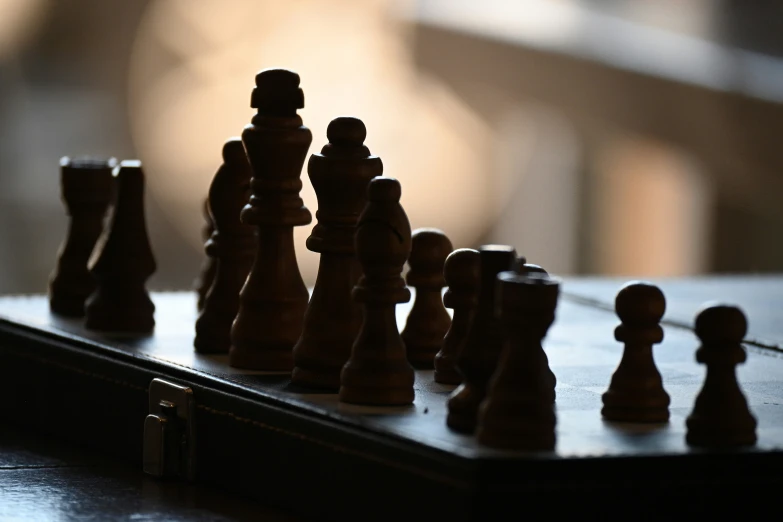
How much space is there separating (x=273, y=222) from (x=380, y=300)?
0.63 feet

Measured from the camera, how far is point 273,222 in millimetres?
1179

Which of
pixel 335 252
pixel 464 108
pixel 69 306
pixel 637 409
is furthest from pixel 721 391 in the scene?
pixel 464 108

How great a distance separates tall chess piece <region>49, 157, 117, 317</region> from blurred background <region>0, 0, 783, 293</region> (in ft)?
10.8

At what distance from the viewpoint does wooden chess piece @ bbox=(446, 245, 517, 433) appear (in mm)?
939

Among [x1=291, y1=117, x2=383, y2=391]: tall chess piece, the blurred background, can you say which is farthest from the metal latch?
the blurred background

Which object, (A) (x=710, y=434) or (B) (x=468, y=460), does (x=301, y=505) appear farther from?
(A) (x=710, y=434)

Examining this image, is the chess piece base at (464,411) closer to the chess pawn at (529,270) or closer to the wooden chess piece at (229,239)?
the chess pawn at (529,270)

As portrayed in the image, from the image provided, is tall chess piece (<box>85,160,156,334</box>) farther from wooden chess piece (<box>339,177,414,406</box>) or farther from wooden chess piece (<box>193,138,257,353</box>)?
wooden chess piece (<box>339,177,414,406</box>)

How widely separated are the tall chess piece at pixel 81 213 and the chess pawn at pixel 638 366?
29.8 inches

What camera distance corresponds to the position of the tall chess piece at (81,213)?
156 centimetres

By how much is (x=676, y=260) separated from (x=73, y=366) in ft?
13.6

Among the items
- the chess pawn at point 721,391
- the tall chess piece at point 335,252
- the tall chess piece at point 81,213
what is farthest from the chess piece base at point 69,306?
the chess pawn at point 721,391

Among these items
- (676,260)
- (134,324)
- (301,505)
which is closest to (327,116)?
(676,260)

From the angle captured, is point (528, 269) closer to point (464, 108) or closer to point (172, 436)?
point (172, 436)
